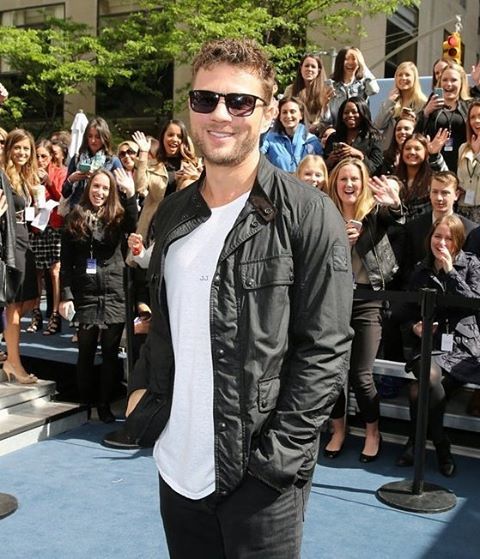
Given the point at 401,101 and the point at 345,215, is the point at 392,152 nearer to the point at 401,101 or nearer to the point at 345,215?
the point at 401,101

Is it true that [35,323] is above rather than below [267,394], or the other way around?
below

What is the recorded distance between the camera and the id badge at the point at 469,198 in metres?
6.50

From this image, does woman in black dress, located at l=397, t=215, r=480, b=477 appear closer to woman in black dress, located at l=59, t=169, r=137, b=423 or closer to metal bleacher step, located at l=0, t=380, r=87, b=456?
woman in black dress, located at l=59, t=169, r=137, b=423

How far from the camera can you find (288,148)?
7422 millimetres

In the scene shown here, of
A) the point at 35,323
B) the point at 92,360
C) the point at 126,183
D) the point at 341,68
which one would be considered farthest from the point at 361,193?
the point at 35,323

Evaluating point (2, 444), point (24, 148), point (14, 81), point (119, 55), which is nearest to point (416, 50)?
point (119, 55)

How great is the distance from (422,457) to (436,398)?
23.9 inches

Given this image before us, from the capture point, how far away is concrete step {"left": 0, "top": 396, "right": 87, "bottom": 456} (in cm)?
549

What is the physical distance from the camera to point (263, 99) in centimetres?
205

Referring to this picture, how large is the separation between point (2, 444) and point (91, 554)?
1.79m

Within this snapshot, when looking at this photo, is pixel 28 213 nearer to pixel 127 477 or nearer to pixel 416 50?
pixel 127 477

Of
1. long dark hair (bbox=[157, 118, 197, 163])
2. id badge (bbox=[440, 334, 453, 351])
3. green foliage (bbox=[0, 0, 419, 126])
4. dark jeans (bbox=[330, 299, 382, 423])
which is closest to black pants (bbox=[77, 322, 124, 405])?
long dark hair (bbox=[157, 118, 197, 163])

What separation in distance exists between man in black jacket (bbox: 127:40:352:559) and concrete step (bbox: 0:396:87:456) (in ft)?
12.3

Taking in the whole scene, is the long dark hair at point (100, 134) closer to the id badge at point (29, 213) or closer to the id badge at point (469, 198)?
the id badge at point (29, 213)
